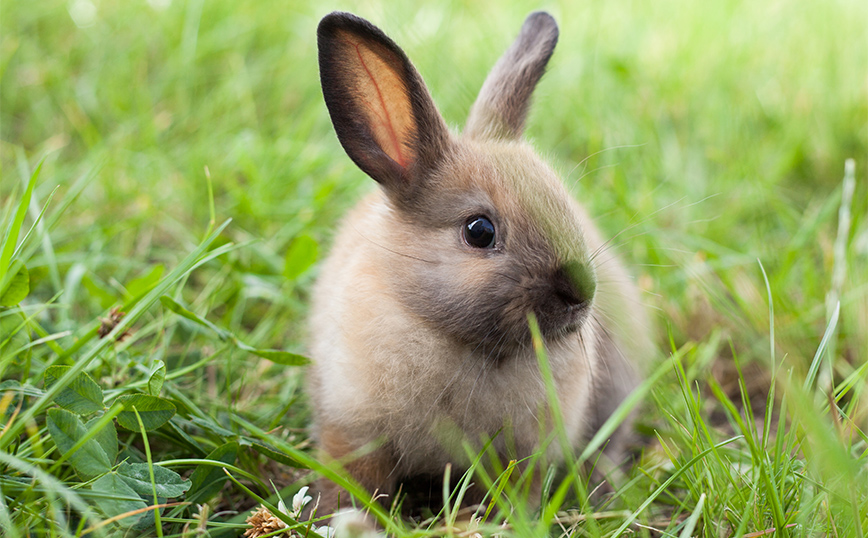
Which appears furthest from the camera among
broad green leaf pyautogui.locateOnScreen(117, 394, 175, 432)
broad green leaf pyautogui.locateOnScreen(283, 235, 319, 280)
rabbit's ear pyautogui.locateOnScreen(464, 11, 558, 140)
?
broad green leaf pyautogui.locateOnScreen(283, 235, 319, 280)

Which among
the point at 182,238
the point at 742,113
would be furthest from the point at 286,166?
the point at 742,113

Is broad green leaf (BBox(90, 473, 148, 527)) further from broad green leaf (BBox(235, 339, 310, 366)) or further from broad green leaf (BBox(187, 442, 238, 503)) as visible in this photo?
broad green leaf (BBox(235, 339, 310, 366))

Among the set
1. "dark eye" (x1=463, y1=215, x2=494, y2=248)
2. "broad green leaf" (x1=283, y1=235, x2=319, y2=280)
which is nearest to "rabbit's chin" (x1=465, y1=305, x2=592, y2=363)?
"dark eye" (x1=463, y1=215, x2=494, y2=248)

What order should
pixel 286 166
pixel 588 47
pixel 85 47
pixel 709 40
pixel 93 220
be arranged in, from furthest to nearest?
pixel 709 40, pixel 588 47, pixel 85 47, pixel 286 166, pixel 93 220

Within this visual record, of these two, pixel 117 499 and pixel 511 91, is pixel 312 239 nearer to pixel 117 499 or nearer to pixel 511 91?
pixel 511 91

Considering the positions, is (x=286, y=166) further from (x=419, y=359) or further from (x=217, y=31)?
(x=419, y=359)

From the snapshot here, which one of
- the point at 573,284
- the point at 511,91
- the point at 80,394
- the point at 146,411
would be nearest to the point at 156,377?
the point at 146,411
